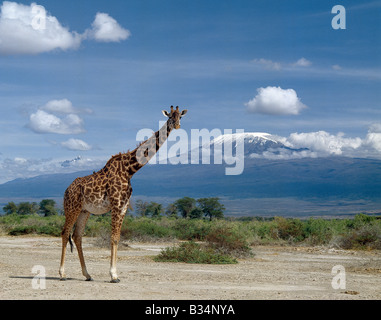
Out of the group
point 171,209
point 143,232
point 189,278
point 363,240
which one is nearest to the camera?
point 189,278

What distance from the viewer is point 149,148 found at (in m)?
14.9

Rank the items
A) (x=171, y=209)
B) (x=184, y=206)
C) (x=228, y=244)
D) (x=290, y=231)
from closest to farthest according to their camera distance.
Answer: (x=228, y=244)
(x=290, y=231)
(x=184, y=206)
(x=171, y=209)

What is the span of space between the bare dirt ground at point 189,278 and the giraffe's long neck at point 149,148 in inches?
111

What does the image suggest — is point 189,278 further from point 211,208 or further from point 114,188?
point 211,208

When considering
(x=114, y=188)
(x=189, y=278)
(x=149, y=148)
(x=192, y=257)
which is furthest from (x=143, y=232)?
(x=114, y=188)

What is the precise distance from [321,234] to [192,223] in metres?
10.7

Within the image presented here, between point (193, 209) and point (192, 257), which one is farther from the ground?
point (193, 209)

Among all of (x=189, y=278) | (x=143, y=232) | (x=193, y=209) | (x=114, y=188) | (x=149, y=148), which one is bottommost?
(x=189, y=278)

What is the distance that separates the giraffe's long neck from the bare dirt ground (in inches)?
111

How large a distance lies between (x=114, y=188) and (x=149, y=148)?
1.30 m

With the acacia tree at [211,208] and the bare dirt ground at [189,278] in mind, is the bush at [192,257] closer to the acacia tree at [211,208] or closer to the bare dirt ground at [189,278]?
the bare dirt ground at [189,278]

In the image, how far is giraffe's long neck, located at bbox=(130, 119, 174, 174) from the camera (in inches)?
583

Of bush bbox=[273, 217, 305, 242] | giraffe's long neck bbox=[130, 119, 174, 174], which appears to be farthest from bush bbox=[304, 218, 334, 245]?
giraffe's long neck bbox=[130, 119, 174, 174]
